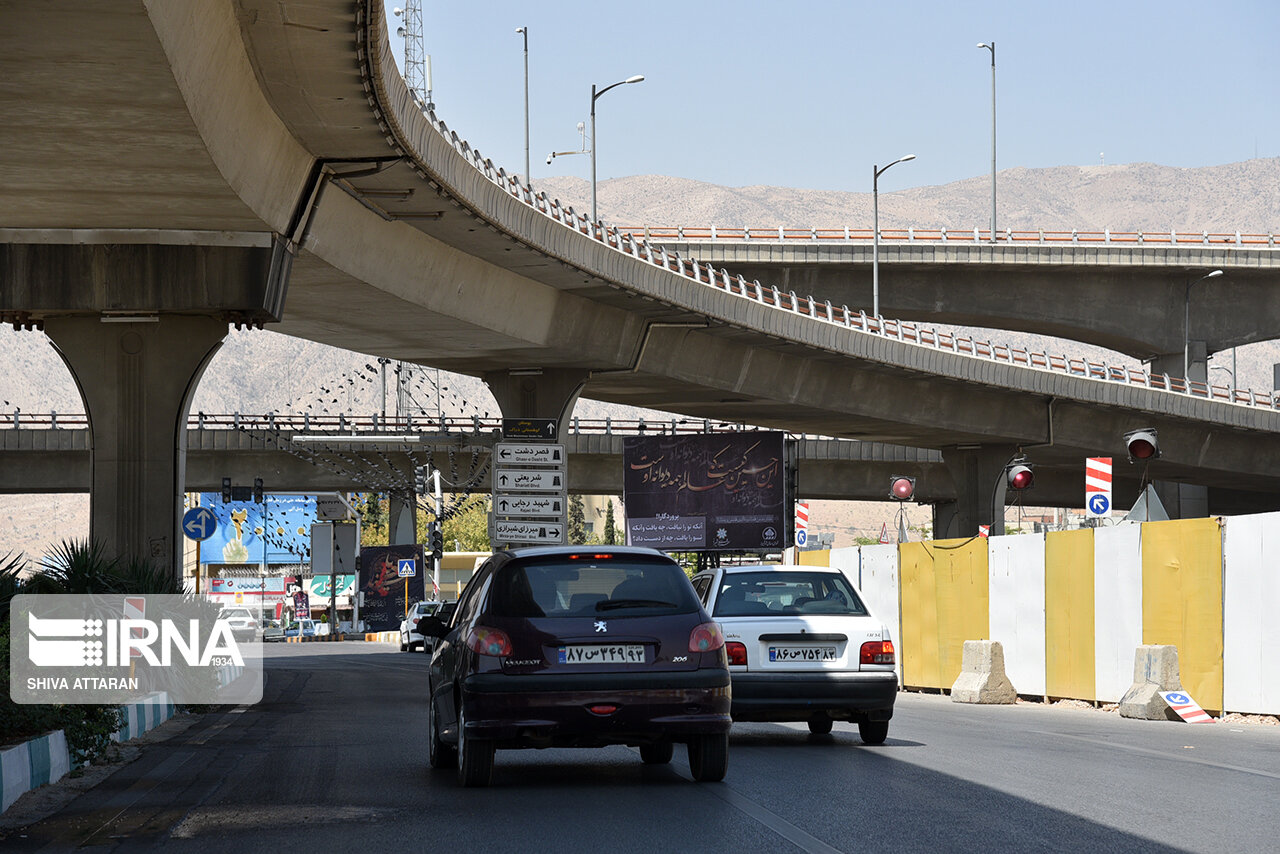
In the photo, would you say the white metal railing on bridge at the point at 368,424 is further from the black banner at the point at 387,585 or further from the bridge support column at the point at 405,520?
the bridge support column at the point at 405,520

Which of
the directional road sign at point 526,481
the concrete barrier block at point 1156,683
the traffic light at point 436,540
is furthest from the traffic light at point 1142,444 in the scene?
the traffic light at point 436,540

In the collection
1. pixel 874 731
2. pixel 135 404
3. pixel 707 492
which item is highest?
pixel 135 404

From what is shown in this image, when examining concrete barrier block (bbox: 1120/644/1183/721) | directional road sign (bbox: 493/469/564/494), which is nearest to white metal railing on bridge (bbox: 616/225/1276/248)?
directional road sign (bbox: 493/469/564/494)

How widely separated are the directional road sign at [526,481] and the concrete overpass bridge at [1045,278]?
27746mm

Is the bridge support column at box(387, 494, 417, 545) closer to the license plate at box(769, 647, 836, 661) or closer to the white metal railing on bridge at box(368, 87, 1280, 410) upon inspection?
the white metal railing on bridge at box(368, 87, 1280, 410)

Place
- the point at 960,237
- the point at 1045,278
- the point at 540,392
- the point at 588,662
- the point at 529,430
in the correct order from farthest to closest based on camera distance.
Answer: the point at 960,237, the point at 1045,278, the point at 540,392, the point at 529,430, the point at 588,662

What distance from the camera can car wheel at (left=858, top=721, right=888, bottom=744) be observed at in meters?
15.4

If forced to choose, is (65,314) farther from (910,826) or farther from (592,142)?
(592,142)

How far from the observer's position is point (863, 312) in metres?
55.4

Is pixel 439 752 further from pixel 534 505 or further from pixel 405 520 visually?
pixel 405 520

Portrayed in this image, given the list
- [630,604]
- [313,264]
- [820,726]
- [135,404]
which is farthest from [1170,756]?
[135,404]

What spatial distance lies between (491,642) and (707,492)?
42.4m

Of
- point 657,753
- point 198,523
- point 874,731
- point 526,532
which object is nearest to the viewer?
point 657,753

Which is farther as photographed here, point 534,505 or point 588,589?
point 534,505
